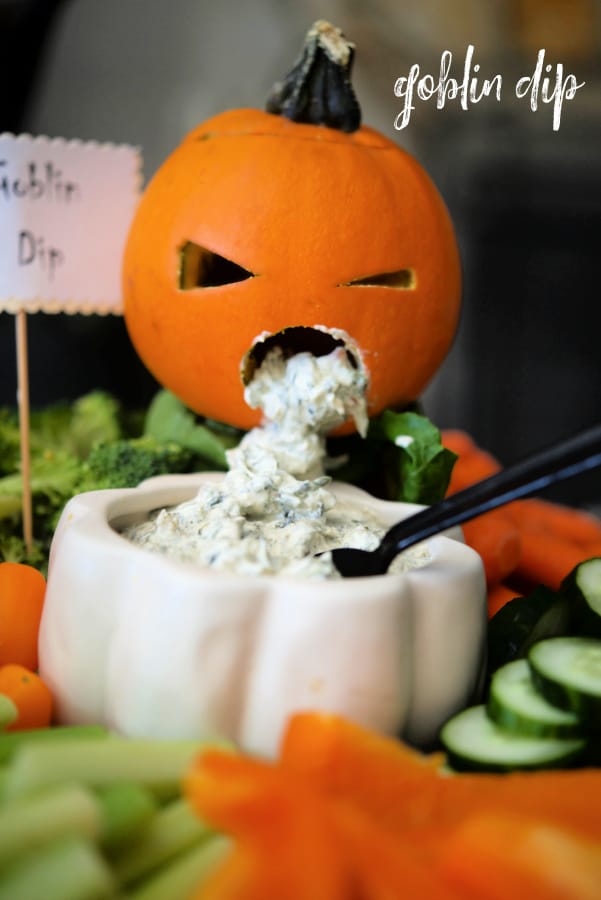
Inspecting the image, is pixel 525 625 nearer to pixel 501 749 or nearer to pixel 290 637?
pixel 501 749

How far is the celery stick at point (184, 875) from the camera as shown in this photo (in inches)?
26.0

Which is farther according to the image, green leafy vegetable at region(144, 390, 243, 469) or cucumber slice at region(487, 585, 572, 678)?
green leafy vegetable at region(144, 390, 243, 469)

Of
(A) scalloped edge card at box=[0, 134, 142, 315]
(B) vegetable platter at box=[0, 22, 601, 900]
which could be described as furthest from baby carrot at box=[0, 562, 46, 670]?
(A) scalloped edge card at box=[0, 134, 142, 315]

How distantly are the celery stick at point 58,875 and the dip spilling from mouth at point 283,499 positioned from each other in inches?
13.2

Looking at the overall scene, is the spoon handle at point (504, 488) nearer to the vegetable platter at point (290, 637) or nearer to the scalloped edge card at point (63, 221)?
the vegetable platter at point (290, 637)

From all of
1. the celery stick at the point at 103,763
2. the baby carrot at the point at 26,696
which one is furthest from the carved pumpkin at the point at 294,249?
the celery stick at the point at 103,763

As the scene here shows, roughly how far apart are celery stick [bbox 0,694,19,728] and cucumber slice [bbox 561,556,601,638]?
67 centimetres

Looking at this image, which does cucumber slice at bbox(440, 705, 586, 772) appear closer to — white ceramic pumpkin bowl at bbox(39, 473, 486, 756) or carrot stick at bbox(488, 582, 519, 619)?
white ceramic pumpkin bowl at bbox(39, 473, 486, 756)

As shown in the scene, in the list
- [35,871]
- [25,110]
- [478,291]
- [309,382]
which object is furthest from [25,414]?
[478,291]

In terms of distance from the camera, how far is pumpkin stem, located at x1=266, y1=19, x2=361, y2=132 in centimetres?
136

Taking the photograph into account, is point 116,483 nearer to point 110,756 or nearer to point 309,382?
point 309,382

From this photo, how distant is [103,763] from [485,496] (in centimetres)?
46

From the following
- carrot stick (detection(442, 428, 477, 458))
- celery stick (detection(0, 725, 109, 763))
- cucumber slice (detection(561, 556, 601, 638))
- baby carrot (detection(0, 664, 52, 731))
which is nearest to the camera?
celery stick (detection(0, 725, 109, 763))

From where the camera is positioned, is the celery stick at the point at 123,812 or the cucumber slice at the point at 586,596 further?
the cucumber slice at the point at 586,596
